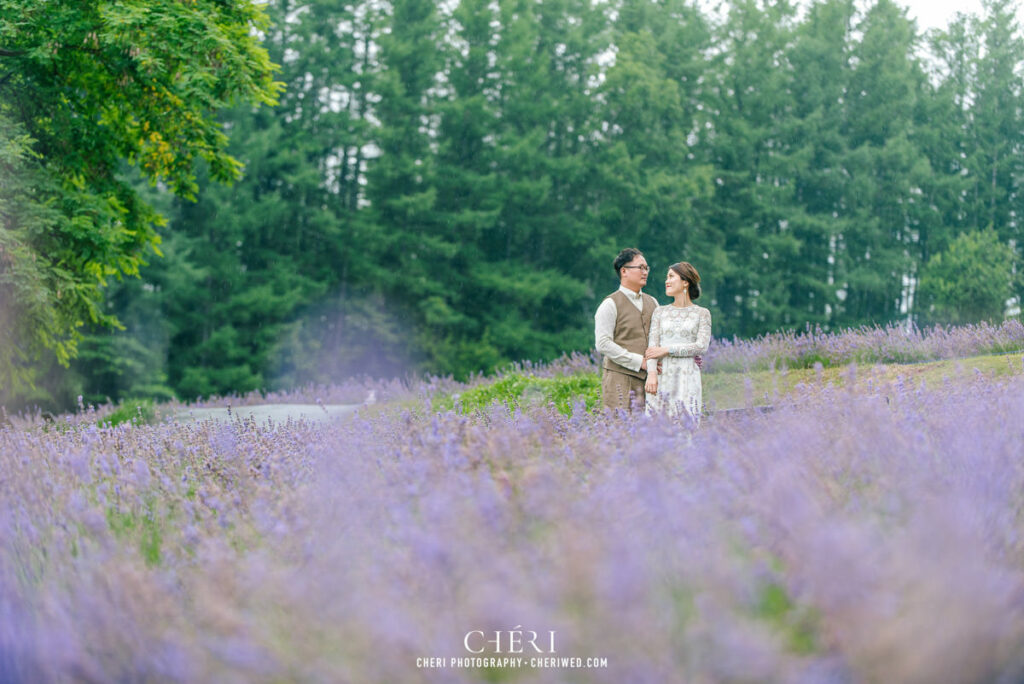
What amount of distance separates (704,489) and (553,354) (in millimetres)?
20200

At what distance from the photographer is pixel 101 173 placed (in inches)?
463

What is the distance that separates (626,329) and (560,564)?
4.50 metres

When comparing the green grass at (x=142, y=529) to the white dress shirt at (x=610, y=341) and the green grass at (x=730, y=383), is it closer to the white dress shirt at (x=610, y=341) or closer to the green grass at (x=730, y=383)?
the white dress shirt at (x=610, y=341)

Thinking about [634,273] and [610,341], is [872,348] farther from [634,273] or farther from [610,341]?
[610,341]

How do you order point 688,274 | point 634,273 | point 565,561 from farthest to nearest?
1. point 634,273
2. point 688,274
3. point 565,561

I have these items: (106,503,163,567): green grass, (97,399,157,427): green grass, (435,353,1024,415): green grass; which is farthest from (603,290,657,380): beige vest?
(97,399,157,427): green grass

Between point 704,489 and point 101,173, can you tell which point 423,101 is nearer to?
point 101,173

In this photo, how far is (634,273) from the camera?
21.2 feet

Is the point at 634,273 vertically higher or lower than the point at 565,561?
higher

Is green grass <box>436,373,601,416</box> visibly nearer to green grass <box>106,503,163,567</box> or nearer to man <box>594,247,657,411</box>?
man <box>594,247,657,411</box>

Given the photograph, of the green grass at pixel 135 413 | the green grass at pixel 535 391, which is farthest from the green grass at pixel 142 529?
the green grass at pixel 135 413

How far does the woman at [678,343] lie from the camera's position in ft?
20.0

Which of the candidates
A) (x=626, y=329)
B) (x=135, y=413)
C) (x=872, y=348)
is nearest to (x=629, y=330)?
(x=626, y=329)

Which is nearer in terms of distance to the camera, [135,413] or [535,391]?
[535,391]
